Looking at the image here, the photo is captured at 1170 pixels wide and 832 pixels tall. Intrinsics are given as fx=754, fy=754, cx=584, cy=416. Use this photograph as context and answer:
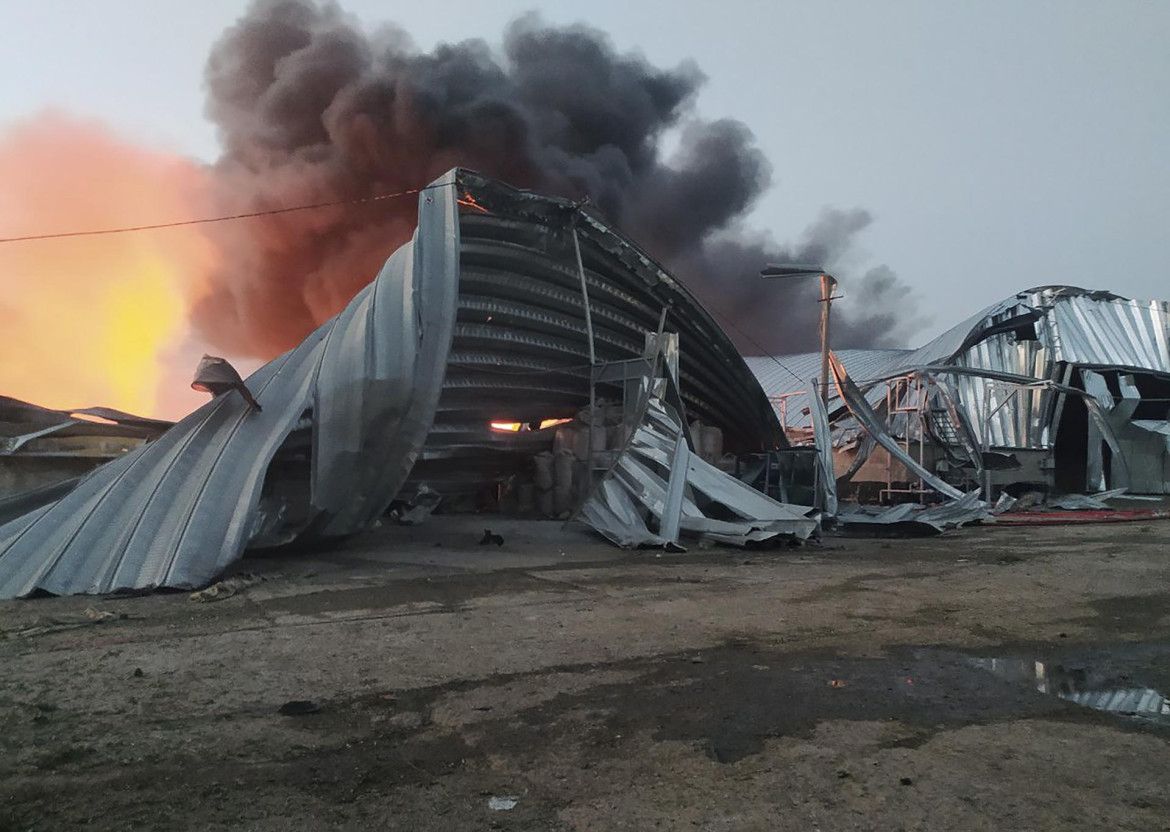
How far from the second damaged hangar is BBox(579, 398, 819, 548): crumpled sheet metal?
0.04 m

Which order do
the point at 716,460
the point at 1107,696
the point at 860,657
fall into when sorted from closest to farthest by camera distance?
the point at 1107,696, the point at 860,657, the point at 716,460

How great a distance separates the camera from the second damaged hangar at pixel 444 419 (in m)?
7.87

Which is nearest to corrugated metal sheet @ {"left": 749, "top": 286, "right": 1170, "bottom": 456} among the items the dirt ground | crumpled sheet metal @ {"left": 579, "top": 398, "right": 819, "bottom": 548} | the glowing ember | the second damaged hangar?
the second damaged hangar

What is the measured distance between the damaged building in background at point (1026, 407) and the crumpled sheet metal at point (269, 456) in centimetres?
1062

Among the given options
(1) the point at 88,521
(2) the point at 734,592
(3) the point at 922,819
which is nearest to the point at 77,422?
(1) the point at 88,521

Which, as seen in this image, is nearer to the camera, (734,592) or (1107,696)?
(1107,696)

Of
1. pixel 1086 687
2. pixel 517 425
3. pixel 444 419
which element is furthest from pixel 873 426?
pixel 1086 687

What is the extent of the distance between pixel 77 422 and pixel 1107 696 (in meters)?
13.9

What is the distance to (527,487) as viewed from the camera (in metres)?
14.8

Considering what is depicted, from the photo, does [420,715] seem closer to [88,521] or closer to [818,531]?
[88,521]

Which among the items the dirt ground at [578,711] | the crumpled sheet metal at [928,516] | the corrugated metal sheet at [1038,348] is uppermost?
the corrugated metal sheet at [1038,348]

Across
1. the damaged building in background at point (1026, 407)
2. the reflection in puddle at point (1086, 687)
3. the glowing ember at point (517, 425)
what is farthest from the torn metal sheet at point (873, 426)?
the reflection in puddle at point (1086, 687)

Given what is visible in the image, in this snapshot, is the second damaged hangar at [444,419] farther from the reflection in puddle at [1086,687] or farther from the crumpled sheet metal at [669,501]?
the reflection in puddle at [1086,687]

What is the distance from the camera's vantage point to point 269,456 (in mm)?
8711
